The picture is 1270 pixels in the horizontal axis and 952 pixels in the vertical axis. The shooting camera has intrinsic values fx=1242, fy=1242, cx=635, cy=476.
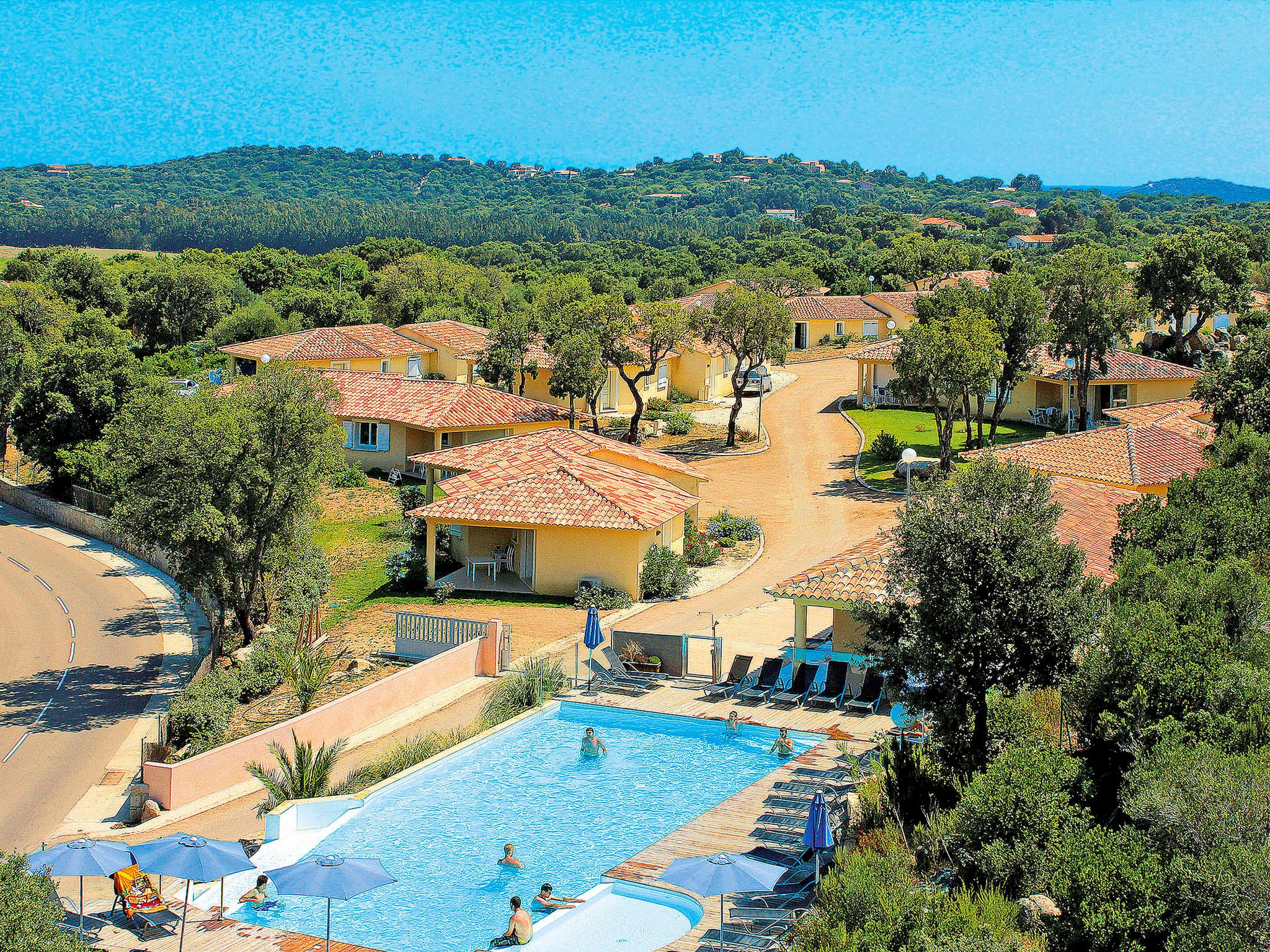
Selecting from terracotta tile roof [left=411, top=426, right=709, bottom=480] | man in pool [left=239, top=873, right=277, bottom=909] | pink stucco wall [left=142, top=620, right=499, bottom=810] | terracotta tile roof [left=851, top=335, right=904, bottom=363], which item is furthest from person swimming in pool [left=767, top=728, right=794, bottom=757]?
terracotta tile roof [left=851, top=335, right=904, bottom=363]

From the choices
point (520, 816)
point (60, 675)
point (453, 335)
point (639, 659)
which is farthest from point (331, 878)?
point (453, 335)

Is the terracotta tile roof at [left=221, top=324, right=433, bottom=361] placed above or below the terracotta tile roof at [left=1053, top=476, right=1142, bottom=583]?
above

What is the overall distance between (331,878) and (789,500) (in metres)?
31.9

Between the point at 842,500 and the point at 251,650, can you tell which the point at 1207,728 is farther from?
the point at 842,500

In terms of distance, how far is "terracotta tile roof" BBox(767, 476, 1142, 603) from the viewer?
24.0 m

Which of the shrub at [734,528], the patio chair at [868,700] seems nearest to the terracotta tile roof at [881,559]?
the patio chair at [868,700]

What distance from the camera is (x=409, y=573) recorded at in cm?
3538

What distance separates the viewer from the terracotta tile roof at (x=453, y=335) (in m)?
64.8

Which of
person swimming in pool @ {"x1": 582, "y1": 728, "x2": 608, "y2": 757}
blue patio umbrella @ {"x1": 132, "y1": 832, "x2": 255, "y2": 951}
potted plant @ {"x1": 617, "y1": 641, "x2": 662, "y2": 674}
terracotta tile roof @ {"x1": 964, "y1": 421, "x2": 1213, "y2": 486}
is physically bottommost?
person swimming in pool @ {"x1": 582, "y1": 728, "x2": 608, "y2": 757}

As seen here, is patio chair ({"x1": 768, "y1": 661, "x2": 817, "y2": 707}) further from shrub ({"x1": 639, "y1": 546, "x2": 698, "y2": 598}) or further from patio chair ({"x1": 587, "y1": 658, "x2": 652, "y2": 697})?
shrub ({"x1": 639, "y1": 546, "x2": 698, "y2": 598})

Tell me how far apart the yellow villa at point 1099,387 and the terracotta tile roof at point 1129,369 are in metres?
0.03

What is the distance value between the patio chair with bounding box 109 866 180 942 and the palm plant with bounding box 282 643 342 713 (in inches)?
325

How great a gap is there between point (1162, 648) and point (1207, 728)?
1207 millimetres

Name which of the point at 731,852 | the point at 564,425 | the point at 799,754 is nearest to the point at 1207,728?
the point at 731,852
